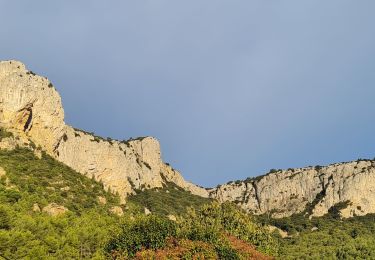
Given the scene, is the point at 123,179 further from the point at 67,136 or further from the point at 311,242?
the point at 311,242

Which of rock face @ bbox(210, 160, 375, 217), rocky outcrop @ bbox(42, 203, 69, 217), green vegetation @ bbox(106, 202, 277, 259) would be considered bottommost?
green vegetation @ bbox(106, 202, 277, 259)

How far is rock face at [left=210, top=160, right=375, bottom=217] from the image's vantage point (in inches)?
6599

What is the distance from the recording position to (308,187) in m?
182

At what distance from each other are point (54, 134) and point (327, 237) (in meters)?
75.0

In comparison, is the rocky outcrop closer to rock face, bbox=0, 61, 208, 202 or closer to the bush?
the bush

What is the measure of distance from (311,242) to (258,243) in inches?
1863

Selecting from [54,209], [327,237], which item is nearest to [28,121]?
[54,209]

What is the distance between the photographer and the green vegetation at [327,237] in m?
112

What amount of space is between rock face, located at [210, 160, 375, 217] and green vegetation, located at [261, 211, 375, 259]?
18.3 feet

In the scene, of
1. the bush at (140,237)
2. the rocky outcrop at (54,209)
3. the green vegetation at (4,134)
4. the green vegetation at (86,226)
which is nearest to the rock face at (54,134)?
the green vegetation at (4,134)

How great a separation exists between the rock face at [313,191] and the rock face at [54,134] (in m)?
48.6

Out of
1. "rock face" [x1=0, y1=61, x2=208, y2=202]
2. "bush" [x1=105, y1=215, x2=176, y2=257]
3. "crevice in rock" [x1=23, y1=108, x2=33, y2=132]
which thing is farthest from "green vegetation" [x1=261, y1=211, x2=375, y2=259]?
"crevice in rock" [x1=23, y1=108, x2=33, y2=132]

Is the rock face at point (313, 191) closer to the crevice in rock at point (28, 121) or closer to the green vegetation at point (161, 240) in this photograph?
the crevice in rock at point (28, 121)

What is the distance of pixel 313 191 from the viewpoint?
18062cm
